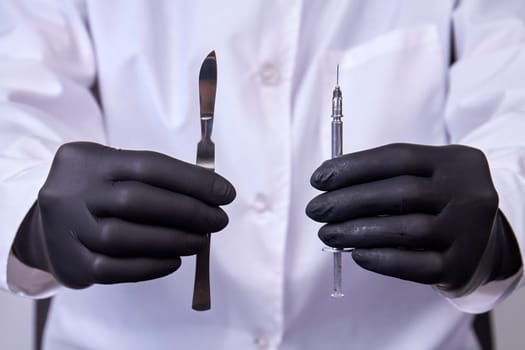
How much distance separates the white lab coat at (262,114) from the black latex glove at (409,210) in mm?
122

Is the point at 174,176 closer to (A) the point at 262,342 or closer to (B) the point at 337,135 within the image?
(B) the point at 337,135

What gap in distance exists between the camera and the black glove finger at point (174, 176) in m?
0.36

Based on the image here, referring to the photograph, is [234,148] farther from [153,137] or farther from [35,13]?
[35,13]

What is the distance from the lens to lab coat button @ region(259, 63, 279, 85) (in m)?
0.51

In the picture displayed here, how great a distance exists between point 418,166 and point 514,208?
0.10 m

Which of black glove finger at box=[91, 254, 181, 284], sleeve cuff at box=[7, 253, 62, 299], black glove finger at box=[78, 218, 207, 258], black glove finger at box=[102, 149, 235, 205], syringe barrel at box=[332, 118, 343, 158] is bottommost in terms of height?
sleeve cuff at box=[7, 253, 62, 299]

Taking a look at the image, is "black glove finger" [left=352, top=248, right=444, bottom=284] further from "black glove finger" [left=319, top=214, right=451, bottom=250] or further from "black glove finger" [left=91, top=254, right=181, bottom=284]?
"black glove finger" [left=91, top=254, right=181, bottom=284]

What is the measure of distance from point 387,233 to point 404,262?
2cm

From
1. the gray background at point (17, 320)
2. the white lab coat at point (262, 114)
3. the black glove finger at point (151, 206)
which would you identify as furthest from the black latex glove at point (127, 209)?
the gray background at point (17, 320)

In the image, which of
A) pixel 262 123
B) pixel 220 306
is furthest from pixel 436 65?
pixel 220 306

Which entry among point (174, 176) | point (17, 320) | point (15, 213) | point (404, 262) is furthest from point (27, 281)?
point (17, 320)

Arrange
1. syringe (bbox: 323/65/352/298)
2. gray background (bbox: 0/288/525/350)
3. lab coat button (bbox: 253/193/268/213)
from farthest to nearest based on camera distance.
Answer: gray background (bbox: 0/288/525/350)
lab coat button (bbox: 253/193/268/213)
syringe (bbox: 323/65/352/298)

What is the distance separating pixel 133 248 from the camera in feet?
1.17

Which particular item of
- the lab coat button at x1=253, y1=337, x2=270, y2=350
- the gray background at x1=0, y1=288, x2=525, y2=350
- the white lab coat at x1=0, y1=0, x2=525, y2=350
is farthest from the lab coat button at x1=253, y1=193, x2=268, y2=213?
the gray background at x1=0, y1=288, x2=525, y2=350
